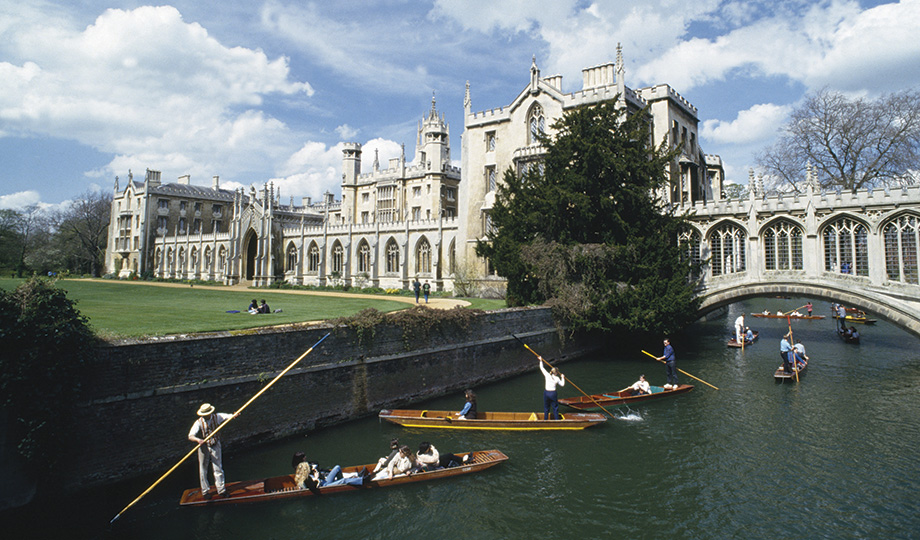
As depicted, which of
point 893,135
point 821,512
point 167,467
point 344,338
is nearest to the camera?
point 821,512

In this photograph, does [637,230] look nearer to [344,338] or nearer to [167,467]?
[344,338]

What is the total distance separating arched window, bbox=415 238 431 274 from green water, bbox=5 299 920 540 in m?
25.2

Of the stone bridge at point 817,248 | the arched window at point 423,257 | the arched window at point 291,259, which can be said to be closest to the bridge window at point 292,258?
the arched window at point 291,259

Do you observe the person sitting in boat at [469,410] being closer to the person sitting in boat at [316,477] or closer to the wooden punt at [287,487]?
the wooden punt at [287,487]

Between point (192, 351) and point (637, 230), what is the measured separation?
741 inches

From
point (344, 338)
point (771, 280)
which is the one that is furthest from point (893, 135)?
point (344, 338)

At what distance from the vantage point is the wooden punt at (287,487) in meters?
9.04

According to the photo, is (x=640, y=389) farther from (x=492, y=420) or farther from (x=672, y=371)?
(x=492, y=420)

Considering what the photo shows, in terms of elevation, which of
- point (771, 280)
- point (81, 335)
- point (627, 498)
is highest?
point (771, 280)

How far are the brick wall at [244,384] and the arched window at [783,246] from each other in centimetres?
1591

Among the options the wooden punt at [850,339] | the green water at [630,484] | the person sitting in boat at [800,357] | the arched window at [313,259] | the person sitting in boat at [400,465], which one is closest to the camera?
the green water at [630,484]

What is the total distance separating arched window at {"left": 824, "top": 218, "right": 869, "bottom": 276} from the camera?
72.0 feet

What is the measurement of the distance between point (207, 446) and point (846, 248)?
25992 millimetres

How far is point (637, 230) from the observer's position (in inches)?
906
